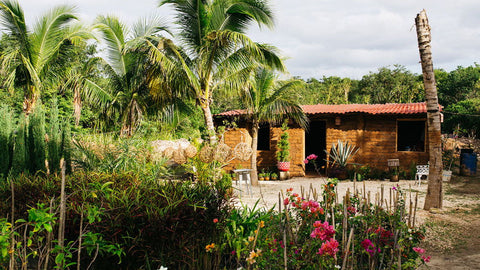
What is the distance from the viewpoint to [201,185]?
348 centimetres

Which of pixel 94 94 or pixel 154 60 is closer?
pixel 154 60

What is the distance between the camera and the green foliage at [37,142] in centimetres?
634

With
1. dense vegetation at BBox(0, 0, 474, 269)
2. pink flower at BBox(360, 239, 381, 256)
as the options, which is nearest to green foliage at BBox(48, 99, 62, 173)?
dense vegetation at BBox(0, 0, 474, 269)

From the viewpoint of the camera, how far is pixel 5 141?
6.24 m

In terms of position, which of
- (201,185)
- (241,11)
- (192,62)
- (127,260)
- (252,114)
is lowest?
(127,260)

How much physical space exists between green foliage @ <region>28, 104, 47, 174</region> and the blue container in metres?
13.6

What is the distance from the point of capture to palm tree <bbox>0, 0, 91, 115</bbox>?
9.81 m

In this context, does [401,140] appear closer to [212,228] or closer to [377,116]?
[377,116]

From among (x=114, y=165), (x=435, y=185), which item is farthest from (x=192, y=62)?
(x=435, y=185)

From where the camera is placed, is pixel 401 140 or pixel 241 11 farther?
pixel 401 140

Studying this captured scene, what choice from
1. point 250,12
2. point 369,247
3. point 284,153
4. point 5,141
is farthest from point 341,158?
point 369,247

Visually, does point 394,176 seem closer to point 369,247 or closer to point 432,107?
point 432,107

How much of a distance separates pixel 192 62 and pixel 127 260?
900cm

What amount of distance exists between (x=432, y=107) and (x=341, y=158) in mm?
6400
